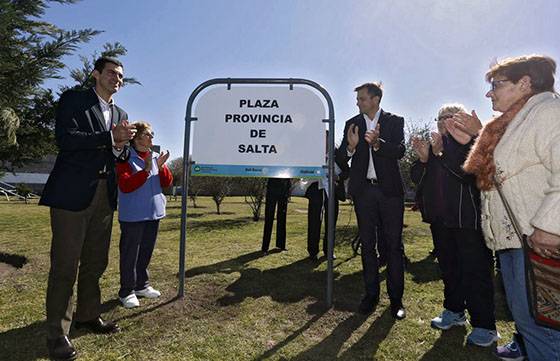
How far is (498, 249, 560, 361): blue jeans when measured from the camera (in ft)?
6.61

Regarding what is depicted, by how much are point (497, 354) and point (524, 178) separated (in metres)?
1.78

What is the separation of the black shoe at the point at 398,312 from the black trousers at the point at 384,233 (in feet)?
0.10

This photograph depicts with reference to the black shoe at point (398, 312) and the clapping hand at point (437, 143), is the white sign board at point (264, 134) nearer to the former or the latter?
the clapping hand at point (437, 143)

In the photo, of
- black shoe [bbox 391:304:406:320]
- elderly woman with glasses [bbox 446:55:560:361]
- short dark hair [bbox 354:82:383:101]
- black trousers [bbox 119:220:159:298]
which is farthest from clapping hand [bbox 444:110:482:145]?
black trousers [bbox 119:220:159:298]

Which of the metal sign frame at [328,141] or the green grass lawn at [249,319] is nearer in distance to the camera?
the green grass lawn at [249,319]

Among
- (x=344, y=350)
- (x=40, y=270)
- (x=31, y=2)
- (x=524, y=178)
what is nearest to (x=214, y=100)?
(x=31, y=2)

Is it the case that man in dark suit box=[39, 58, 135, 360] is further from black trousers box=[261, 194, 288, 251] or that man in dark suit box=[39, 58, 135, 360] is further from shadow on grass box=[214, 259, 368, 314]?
black trousers box=[261, 194, 288, 251]

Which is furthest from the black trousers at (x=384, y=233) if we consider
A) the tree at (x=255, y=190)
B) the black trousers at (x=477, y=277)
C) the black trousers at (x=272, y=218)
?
the tree at (x=255, y=190)

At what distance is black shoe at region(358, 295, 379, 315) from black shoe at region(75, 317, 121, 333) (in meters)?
2.49

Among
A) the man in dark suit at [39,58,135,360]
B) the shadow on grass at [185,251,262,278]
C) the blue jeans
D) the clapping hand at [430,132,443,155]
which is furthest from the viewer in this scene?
the shadow on grass at [185,251,262,278]

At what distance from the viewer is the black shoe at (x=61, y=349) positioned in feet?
9.05

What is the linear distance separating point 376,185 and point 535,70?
6.59 feet

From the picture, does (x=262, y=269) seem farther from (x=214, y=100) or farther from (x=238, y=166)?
(x=214, y=100)

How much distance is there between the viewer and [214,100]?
4457 millimetres
